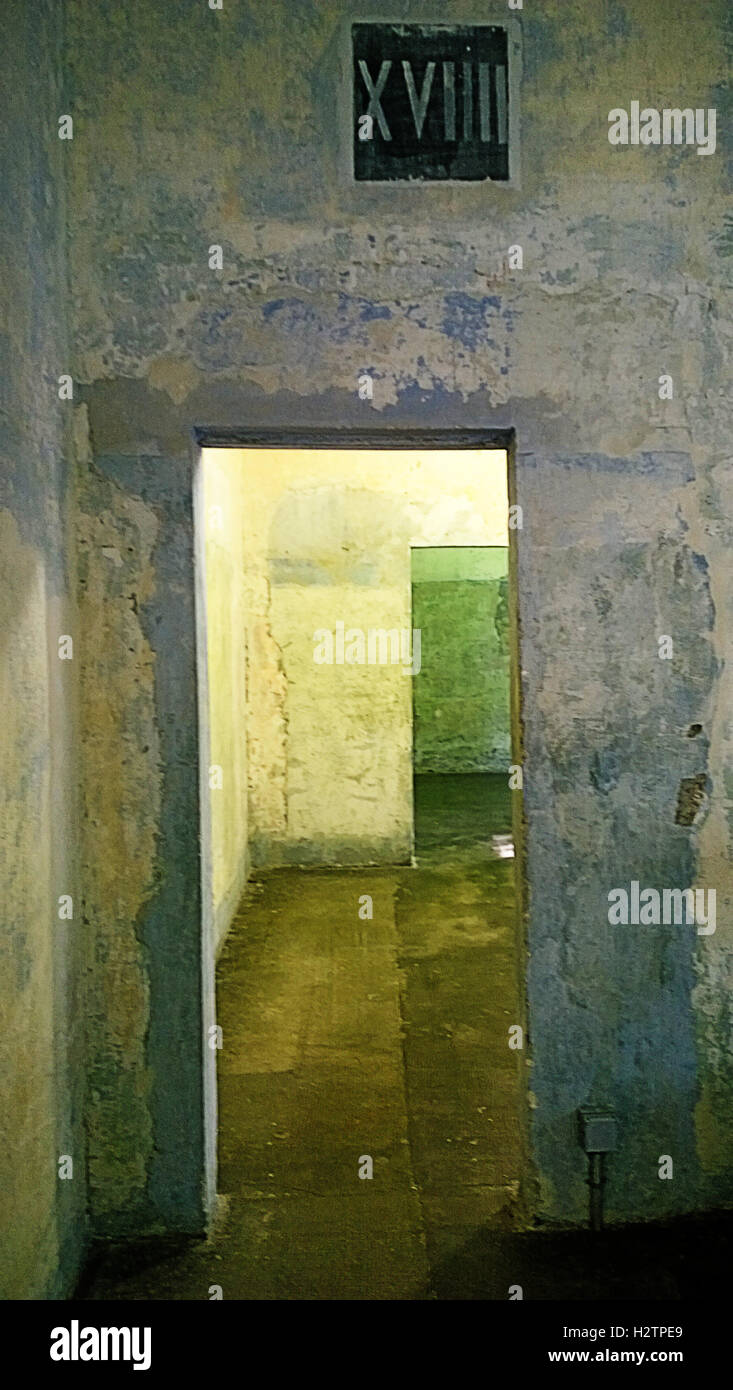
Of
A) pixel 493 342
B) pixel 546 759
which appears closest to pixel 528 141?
pixel 493 342

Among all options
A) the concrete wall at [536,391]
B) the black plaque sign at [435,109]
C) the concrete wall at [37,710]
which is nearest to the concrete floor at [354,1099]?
the concrete wall at [536,391]

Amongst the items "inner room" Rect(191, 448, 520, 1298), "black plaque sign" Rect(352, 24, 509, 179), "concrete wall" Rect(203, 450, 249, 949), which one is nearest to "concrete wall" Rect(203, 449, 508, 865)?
"inner room" Rect(191, 448, 520, 1298)

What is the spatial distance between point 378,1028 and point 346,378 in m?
2.71

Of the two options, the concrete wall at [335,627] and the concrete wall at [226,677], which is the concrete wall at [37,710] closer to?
the concrete wall at [226,677]

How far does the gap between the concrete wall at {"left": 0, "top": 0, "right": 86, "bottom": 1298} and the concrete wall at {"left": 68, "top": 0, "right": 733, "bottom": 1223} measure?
0.15 m

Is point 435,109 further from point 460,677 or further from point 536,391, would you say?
point 460,677

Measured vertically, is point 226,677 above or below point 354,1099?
above

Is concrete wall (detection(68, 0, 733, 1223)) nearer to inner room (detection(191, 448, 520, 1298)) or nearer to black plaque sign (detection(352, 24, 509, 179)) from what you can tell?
black plaque sign (detection(352, 24, 509, 179))

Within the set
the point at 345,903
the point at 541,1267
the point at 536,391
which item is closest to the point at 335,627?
the point at 345,903

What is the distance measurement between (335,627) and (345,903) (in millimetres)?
1946

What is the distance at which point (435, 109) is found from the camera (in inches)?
103

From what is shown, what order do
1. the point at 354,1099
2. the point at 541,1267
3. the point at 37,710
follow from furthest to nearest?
the point at 354,1099, the point at 541,1267, the point at 37,710

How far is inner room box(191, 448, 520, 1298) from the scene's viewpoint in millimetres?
2809
